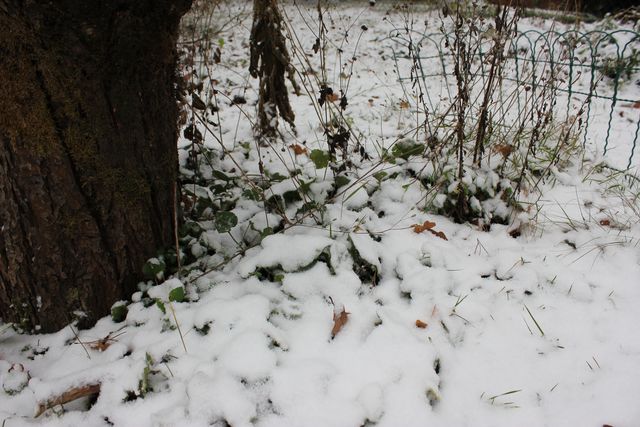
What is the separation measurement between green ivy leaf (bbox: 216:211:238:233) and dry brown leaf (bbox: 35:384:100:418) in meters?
0.74

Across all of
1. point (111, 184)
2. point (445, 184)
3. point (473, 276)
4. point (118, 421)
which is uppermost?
point (111, 184)

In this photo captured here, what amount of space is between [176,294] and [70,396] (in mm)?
450

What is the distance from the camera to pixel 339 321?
1.57 metres

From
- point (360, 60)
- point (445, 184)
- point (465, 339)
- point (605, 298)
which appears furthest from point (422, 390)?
point (360, 60)

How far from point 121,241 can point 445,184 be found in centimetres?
157

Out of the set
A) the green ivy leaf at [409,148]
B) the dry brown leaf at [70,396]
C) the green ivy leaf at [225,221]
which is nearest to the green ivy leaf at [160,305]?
the dry brown leaf at [70,396]

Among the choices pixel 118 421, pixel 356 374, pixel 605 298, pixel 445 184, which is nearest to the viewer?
pixel 118 421

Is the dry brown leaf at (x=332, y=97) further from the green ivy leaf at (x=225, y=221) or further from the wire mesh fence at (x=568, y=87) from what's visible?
the green ivy leaf at (x=225, y=221)

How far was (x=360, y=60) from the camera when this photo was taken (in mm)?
5922

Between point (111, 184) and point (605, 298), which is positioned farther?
point (605, 298)

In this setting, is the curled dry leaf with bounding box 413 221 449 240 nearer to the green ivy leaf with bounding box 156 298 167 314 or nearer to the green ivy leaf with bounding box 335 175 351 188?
the green ivy leaf with bounding box 335 175 351 188

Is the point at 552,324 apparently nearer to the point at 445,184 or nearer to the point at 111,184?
the point at 445,184

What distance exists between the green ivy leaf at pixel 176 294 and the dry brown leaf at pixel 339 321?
1.93 feet

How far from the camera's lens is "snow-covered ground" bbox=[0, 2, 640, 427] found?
133 centimetres
